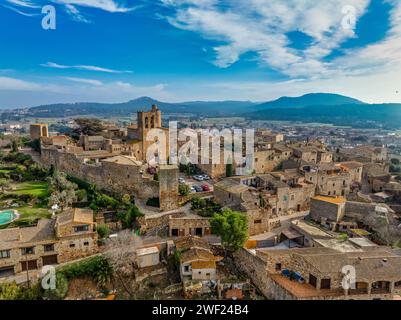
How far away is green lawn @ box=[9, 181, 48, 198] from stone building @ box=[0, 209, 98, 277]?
5.37 metres

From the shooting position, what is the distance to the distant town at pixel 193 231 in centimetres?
1386

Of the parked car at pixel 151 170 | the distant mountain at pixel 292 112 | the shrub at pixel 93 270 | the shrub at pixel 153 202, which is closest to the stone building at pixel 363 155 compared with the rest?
the parked car at pixel 151 170

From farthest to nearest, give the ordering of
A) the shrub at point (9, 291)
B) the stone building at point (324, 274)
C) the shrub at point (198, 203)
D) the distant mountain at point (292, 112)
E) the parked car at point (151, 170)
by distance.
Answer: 1. the distant mountain at point (292, 112)
2. the parked car at point (151, 170)
3. the shrub at point (198, 203)
4. the shrub at point (9, 291)
5. the stone building at point (324, 274)

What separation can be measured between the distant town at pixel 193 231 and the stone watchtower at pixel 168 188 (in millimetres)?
66

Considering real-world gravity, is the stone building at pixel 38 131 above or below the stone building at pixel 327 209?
above

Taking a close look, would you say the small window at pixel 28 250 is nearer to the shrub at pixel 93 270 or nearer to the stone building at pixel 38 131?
the shrub at pixel 93 270

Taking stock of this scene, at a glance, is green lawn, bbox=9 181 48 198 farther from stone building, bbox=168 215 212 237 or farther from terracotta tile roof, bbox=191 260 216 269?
terracotta tile roof, bbox=191 260 216 269

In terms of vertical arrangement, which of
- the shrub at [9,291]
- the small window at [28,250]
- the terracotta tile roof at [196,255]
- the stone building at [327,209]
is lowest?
the shrub at [9,291]

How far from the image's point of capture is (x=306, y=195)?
75.6ft

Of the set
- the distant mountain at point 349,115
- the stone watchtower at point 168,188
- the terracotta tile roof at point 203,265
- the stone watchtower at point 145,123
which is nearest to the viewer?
the terracotta tile roof at point 203,265

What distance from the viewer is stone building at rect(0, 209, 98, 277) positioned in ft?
50.0

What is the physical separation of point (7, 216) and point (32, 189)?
4.63 m
